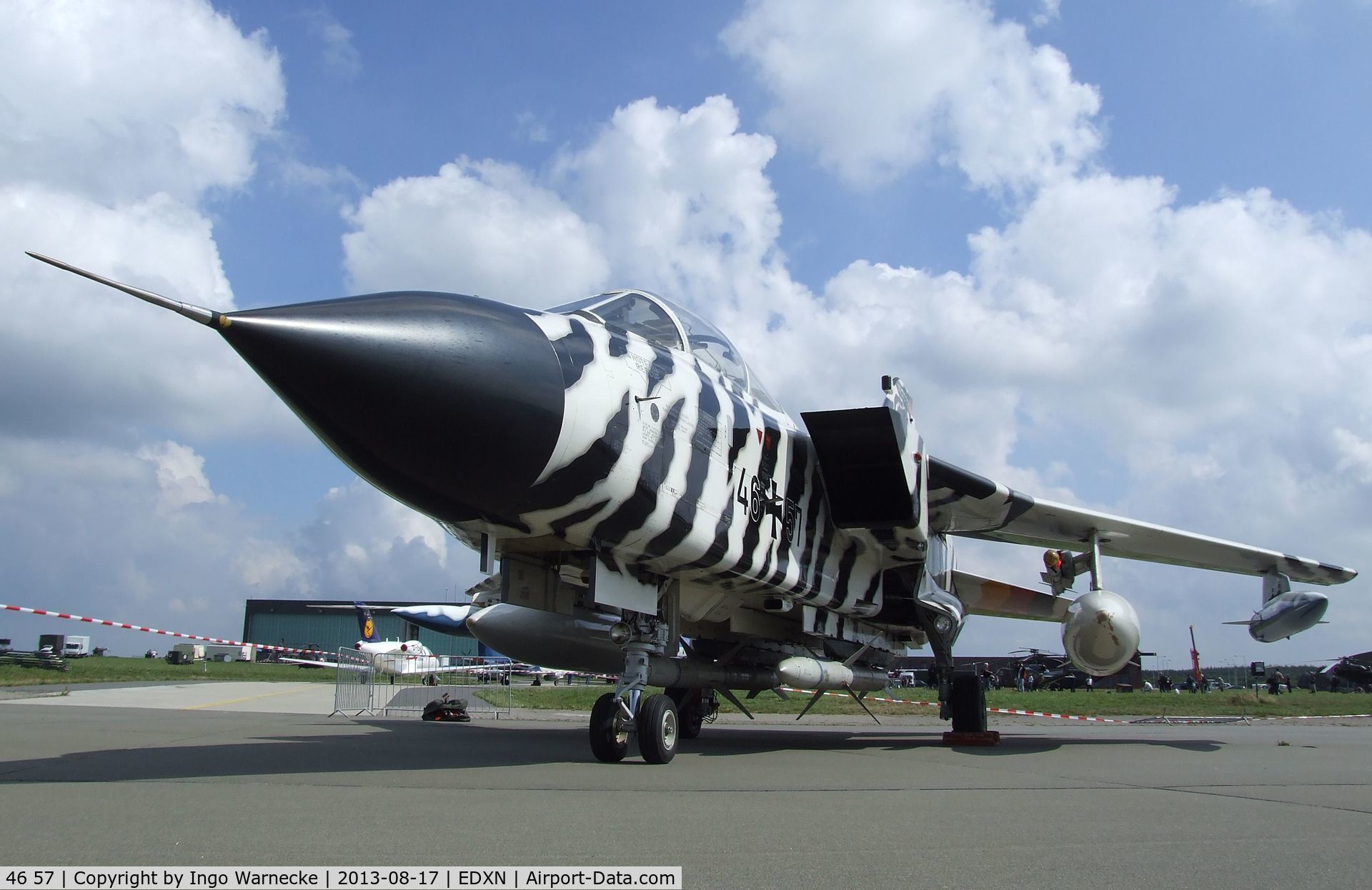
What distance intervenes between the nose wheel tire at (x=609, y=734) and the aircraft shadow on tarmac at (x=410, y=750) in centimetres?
33

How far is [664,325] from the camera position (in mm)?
7250

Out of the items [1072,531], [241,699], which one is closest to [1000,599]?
[1072,531]

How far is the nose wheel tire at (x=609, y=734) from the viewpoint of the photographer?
20.7ft

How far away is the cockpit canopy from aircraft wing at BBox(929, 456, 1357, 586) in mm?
2744

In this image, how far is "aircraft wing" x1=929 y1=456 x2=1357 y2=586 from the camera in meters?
9.79

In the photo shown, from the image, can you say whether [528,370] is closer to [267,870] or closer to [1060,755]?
[267,870]

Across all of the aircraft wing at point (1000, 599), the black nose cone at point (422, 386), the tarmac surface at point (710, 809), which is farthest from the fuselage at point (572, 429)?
the aircraft wing at point (1000, 599)

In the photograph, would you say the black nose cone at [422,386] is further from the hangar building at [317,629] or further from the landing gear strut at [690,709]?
the hangar building at [317,629]

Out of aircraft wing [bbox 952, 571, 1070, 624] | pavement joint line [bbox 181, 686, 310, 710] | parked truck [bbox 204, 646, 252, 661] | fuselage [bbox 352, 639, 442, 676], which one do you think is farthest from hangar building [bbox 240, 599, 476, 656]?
aircraft wing [bbox 952, 571, 1070, 624]

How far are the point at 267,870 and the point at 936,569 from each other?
8.69 metres

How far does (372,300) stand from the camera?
15.3ft

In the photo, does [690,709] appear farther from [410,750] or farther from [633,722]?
[633,722]

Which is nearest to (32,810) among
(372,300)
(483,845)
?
(483,845)

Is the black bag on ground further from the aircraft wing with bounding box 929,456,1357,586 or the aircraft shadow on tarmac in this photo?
the aircraft wing with bounding box 929,456,1357,586
